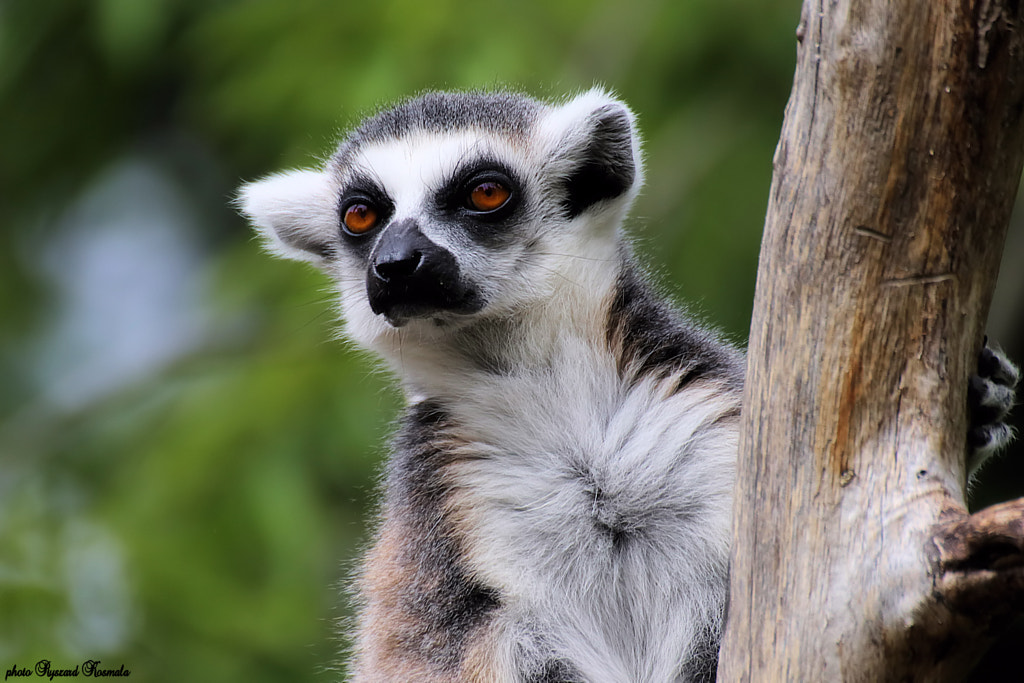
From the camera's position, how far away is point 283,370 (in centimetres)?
572

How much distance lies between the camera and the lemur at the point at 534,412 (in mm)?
2965

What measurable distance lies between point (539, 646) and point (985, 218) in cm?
160

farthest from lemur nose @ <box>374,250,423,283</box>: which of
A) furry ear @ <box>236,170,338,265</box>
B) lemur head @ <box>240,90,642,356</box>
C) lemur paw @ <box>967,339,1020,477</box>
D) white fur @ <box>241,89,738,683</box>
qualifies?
lemur paw @ <box>967,339,1020,477</box>

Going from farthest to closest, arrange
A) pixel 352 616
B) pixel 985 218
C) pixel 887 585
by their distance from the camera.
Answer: pixel 352 616, pixel 985 218, pixel 887 585

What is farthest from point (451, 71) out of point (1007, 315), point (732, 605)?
point (732, 605)

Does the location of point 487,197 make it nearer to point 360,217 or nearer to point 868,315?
point 360,217

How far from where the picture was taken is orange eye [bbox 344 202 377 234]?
12.2ft

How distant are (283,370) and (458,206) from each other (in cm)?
244

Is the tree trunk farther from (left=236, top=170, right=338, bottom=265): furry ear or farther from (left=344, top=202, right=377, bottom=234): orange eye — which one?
(left=236, top=170, right=338, bottom=265): furry ear

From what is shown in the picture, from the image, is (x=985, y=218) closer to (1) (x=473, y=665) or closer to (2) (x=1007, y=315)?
(1) (x=473, y=665)

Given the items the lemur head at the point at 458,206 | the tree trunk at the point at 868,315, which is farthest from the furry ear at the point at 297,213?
the tree trunk at the point at 868,315

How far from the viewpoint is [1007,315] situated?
532cm

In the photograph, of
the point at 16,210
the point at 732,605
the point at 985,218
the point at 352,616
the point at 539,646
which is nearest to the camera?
the point at 985,218

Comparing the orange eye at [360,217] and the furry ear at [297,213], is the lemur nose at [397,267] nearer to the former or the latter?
the orange eye at [360,217]
